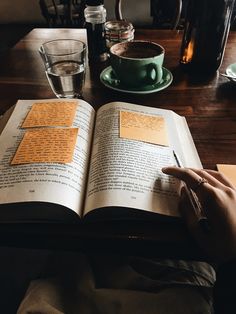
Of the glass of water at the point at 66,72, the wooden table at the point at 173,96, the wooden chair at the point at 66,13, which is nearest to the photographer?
the wooden table at the point at 173,96

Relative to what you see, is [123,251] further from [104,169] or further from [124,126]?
[124,126]

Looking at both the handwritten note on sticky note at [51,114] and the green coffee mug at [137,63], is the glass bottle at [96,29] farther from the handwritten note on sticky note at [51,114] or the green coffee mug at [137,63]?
the handwritten note on sticky note at [51,114]

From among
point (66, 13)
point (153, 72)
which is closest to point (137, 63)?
point (153, 72)

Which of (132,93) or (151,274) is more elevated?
(132,93)

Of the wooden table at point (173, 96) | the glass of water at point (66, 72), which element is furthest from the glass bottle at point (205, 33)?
the glass of water at point (66, 72)

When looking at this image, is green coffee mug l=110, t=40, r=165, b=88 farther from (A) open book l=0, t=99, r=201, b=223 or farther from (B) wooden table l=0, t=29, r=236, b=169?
(A) open book l=0, t=99, r=201, b=223

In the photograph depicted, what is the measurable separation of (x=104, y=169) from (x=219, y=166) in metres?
0.19

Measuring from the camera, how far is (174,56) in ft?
2.88

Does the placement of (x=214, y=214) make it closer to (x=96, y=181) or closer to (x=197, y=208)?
(x=197, y=208)

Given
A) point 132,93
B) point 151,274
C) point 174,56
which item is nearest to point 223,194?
point 151,274

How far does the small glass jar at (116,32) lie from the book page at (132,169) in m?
0.36

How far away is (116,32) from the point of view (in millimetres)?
831

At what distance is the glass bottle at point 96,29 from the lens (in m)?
0.80

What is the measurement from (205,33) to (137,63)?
0.20 m
